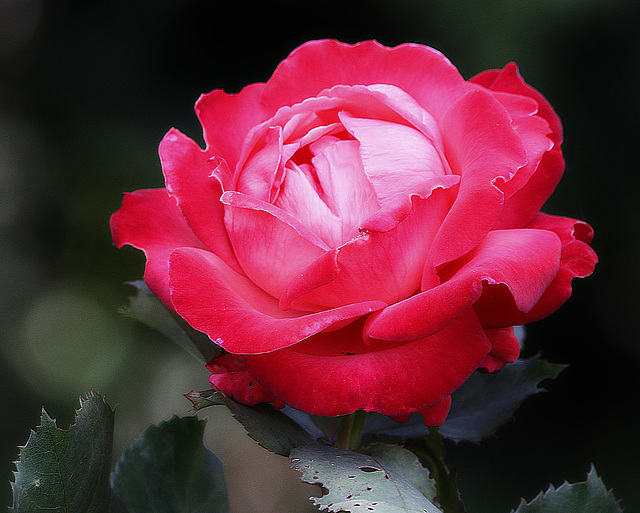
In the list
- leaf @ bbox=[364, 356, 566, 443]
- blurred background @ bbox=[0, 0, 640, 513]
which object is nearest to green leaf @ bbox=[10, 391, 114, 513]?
leaf @ bbox=[364, 356, 566, 443]

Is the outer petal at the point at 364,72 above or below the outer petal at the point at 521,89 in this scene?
above

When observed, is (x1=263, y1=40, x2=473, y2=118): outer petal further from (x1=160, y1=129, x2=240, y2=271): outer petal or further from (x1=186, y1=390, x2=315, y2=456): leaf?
(x1=186, y1=390, x2=315, y2=456): leaf

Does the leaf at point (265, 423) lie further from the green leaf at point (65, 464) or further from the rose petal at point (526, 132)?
the rose petal at point (526, 132)

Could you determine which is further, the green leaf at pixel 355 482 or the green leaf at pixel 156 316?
the green leaf at pixel 156 316

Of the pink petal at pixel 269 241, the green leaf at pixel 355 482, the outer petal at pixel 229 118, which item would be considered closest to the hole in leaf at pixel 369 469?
the green leaf at pixel 355 482

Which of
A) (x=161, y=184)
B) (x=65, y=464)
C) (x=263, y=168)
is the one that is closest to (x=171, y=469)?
(x=65, y=464)

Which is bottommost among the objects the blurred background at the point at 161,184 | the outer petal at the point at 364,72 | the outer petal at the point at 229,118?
the blurred background at the point at 161,184

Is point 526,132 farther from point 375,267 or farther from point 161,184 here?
point 161,184
